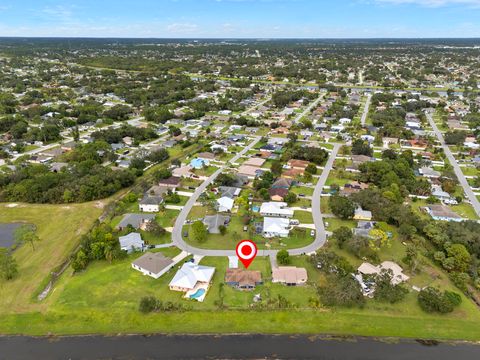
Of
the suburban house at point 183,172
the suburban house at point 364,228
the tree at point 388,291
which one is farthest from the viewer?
the suburban house at point 183,172

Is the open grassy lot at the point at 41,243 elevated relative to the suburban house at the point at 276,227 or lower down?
lower down

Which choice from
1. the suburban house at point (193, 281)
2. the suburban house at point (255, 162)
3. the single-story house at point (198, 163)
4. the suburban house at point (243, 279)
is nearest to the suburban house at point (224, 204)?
the suburban house at point (193, 281)

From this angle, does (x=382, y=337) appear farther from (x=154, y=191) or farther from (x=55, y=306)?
(x=154, y=191)

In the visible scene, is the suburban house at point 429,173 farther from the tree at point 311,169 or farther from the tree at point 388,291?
the tree at point 388,291

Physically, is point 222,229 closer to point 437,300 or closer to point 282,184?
point 282,184

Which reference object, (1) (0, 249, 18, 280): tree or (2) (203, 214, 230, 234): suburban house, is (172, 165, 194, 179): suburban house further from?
(1) (0, 249, 18, 280): tree

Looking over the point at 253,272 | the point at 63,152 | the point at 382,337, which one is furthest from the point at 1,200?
the point at 382,337

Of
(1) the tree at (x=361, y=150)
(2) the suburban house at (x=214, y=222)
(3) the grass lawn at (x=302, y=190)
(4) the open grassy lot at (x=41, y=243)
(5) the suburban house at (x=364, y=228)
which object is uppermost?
(1) the tree at (x=361, y=150)

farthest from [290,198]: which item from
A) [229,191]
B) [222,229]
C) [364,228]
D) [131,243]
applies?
[131,243]

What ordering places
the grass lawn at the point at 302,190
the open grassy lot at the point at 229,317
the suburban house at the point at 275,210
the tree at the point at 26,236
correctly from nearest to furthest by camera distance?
the open grassy lot at the point at 229,317, the tree at the point at 26,236, the suburban house at the point at 275,210, the grass lawn at the point at 302,190
